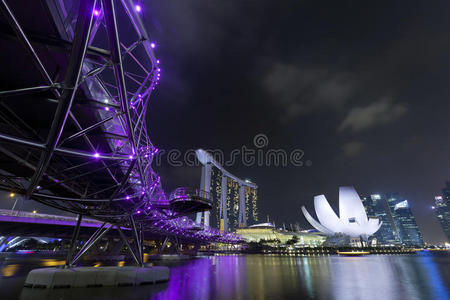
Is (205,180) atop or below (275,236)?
atop

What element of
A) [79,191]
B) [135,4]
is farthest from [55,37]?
[79,191]

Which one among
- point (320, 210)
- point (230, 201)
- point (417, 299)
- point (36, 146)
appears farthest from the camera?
point (230, 201)

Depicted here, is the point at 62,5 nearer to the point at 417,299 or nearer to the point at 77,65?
the point at 77,65

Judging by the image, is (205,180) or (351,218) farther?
(351,218)

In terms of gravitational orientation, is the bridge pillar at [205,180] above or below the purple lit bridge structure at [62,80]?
above

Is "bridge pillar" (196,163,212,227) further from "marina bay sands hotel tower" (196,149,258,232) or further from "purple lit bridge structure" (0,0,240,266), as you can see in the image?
"purple lit bridge structure" (0,0,240,266)

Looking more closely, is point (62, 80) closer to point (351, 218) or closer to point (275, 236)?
point (351, 218)

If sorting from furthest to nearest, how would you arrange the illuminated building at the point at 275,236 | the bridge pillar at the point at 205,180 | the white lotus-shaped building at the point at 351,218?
the illuminated building at the point at 275,236, the white lotus-shaped building at the point at 351,218, the bridge pillar at the point at 205,180

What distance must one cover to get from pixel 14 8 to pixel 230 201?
7484 inches

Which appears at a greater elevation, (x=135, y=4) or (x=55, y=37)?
(x=135, y=4)

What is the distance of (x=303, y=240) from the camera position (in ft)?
435

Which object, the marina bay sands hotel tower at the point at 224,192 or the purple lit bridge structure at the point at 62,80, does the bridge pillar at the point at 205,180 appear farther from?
the purple lit bridge structure at the point at 62,80

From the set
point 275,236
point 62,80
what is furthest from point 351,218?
point 62,80

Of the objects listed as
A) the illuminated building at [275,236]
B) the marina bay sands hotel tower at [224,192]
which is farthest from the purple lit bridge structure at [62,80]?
the illuminated building at [275,236]
